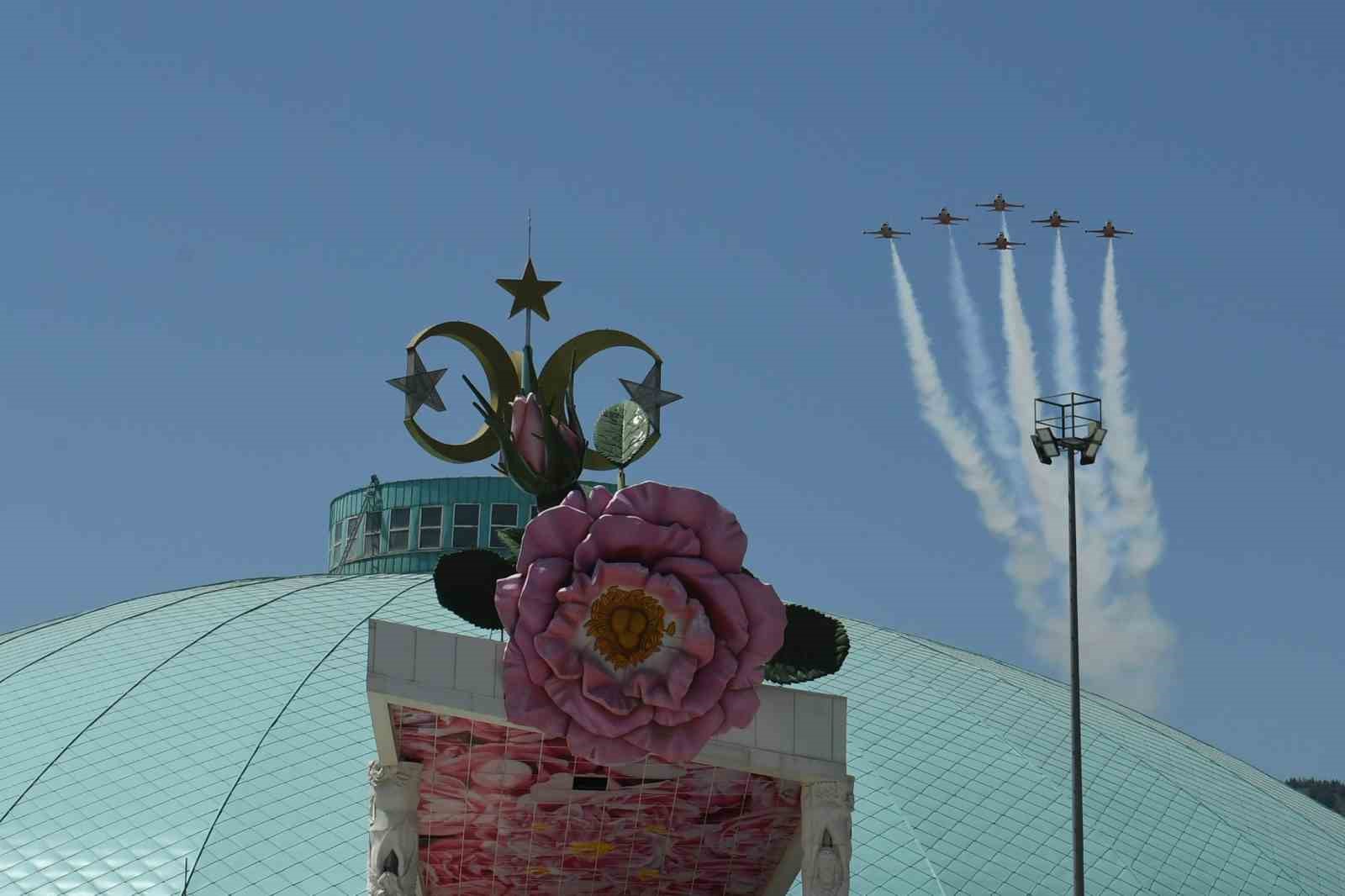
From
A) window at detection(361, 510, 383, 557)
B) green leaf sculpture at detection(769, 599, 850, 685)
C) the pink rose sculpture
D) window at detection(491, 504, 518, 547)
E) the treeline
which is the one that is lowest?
the treeline

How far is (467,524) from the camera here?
46094 millimetres

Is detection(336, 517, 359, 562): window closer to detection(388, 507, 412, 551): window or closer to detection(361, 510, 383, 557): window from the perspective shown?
detection(361, 510, 383, 557): window

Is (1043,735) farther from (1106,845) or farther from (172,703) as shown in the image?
(172,703)

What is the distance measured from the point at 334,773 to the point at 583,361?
1260 cm

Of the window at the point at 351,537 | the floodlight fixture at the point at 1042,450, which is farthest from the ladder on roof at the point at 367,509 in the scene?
the floodlight fixture at the point at 1042,450

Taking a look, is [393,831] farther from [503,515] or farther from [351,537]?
[351,537]

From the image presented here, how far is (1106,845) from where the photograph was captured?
32.2m

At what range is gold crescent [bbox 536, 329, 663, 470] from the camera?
20516mm

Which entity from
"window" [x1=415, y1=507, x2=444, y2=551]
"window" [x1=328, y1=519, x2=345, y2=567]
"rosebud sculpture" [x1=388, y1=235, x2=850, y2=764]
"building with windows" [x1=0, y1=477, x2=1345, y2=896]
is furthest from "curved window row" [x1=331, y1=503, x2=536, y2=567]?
"rosebud sculpture" [x1=388, y1=235, x2=850, y2=764]

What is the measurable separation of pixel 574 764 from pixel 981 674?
2053 cm

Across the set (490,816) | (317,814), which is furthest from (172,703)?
(490,816)

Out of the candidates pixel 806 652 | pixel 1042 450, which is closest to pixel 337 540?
pixel 1042 450

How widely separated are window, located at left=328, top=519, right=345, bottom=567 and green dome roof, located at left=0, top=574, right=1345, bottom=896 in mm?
8579

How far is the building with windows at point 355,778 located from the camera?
28891mm
